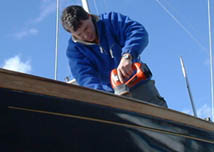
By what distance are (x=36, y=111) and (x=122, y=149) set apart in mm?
602

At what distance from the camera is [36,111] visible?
6.07 feet

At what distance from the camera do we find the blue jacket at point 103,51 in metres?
3.16

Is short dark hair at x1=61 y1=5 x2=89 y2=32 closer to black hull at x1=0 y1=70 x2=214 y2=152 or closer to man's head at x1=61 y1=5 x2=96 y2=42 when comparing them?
man's head at x1=61 y1=5 x2=96 y2=42

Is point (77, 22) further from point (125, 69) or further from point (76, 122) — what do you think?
point (76, 122)

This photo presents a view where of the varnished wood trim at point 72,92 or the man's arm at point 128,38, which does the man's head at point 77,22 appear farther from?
the varnished wood trim at point 72,92

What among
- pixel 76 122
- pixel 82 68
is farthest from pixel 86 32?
pixel 76 122

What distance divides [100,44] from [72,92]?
122cm

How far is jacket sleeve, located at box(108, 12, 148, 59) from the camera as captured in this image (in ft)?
9.59

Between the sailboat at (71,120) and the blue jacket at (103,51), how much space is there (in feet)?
Answer: 2.43

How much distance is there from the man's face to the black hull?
89 centimetres

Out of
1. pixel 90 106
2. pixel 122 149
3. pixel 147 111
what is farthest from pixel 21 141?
pixel 147 111

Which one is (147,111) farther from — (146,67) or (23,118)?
(23,118)

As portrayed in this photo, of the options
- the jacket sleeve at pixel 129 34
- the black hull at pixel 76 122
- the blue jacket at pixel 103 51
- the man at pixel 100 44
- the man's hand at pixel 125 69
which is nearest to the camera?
the black hull at pixel 76 122

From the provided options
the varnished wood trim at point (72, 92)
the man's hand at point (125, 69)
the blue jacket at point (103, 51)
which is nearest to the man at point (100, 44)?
the blue jacket at point (103, 51)
